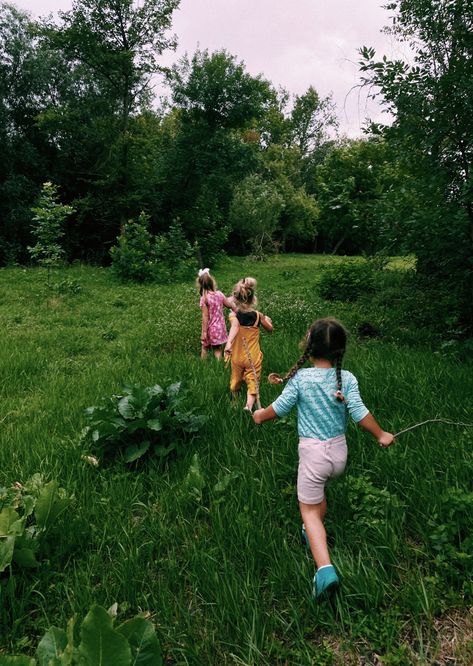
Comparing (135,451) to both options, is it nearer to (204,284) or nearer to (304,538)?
(304,538)

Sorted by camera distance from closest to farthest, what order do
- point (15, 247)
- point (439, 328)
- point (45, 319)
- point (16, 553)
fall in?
point (16, 553)
point (439, 328)
point (45, 319)
point (15, 247)

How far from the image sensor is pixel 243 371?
4738mm

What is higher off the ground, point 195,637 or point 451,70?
point 451,70

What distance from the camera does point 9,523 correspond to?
2.31 meters

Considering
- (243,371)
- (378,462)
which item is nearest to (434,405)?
(378,462)

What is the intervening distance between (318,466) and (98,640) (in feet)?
4.57

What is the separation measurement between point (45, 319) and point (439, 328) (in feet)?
26.5

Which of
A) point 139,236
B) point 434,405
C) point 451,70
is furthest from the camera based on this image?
point 139,236

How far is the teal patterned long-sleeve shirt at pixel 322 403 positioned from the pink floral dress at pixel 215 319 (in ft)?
12.8

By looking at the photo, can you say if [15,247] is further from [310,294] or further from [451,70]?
[451,70]

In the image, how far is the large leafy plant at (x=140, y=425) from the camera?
330 cm

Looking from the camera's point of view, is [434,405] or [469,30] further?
[469,30]

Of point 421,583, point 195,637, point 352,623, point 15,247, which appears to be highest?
point 15,247

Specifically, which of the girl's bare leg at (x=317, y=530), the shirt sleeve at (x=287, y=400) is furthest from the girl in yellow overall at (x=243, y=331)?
the girl's bare leg at (x=317, y=530)
